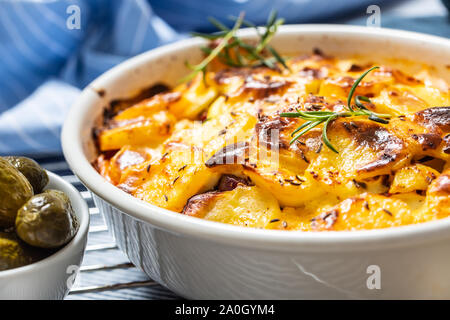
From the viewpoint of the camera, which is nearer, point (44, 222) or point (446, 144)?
point (44, 222)

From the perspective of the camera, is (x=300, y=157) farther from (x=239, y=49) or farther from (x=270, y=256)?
(x=239, y=49)

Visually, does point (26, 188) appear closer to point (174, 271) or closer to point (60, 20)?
point (174, 271)

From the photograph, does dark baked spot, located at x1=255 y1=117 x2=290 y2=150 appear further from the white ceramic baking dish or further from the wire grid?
the wire grid

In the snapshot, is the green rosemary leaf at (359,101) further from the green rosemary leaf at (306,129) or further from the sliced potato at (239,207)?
the sliced potato at (239,207)

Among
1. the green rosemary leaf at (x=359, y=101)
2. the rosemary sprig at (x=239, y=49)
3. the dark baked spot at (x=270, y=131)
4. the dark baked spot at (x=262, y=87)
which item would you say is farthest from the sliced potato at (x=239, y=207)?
the rosemary sprig at (x=239, y=49)

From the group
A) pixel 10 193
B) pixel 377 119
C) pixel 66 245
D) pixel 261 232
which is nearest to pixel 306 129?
pixel 377 119

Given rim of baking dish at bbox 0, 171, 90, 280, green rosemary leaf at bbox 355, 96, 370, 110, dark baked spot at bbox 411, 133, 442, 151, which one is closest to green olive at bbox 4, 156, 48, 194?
rim of baking dish at bbox 0, 171, 90, 280

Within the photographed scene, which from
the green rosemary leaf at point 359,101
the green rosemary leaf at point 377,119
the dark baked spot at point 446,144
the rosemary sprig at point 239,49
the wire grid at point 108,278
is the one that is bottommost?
the wire grid at point 108,278
